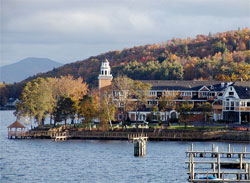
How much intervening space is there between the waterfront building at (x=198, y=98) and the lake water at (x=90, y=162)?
20.4 meters

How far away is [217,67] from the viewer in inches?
6575

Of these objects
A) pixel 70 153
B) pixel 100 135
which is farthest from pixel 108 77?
pixel 70 153

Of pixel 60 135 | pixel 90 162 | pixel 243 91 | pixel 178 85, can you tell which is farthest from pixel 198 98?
pixel 90 162

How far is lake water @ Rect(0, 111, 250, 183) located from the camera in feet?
221

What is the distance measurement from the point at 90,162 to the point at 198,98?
2114 inches

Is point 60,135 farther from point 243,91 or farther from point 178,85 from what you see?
point 243,91

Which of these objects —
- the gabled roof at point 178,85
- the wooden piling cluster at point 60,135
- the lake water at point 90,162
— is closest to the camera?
the lake water at point 90,162

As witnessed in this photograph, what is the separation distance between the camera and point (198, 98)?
131 meters

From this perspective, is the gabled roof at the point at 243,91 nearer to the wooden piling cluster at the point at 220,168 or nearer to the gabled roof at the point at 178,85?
the gabled roof at the point at 178,85

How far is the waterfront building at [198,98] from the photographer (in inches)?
4705

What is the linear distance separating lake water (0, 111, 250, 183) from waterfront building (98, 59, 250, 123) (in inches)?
805

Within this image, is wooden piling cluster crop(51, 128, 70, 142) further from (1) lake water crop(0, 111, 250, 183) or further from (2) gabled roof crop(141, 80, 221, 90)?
(2) gabled roof crop(141, 80, 221, 90)

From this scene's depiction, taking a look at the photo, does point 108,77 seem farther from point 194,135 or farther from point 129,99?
point 194,135

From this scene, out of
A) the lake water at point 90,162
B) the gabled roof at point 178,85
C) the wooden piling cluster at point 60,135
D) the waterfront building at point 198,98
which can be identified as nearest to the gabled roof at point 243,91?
the waterfront building at point 198,98
